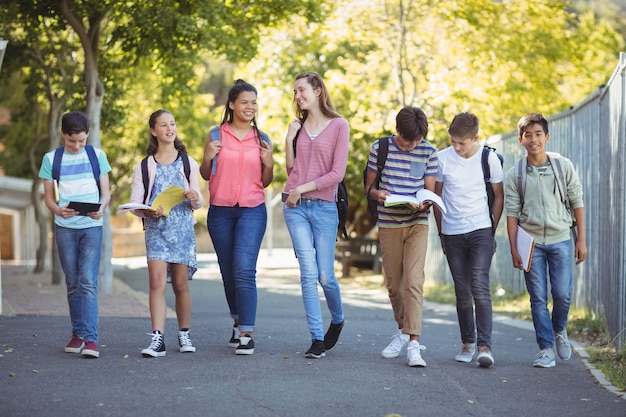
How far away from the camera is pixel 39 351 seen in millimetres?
7973

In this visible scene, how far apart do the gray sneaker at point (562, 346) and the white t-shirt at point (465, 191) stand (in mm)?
1107

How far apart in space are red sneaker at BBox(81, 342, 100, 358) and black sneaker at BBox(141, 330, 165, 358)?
333mm

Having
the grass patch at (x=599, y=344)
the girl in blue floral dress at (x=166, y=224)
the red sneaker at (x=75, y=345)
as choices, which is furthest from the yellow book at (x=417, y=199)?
the red sneaker at (x=75, y=345)

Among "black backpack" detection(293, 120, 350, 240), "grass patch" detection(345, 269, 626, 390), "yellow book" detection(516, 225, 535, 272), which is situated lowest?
"grass patch" detection(345, 269, 626, 390)

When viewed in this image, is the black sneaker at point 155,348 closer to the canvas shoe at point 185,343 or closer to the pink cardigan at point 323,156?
→ the canvas shoe at point 185,343

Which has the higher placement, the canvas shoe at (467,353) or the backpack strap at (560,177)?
the backpack strap at (560,177)

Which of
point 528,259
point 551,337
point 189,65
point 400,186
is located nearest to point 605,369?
point 551,337

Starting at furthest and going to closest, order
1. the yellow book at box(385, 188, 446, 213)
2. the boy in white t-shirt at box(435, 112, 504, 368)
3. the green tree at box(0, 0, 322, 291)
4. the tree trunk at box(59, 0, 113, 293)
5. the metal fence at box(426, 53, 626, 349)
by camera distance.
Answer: the tree trunk at box(59, 0, 113, 293) < the green tree at box(0, 0, 322, 291) < the metal fence at box(426, 53, 626, 349) < the boy in white t-shirt at box(435, 112, 504, 368) < the yellow book at box(385, 188, 446, 213)

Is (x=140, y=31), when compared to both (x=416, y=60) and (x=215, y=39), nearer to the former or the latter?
(x=215, y=39)

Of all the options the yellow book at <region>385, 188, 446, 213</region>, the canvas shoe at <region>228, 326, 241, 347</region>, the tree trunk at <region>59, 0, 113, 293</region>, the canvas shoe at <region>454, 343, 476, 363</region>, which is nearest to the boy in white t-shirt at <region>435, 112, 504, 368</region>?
the canvas shoe at <region>454, 343, 476, 363</region>

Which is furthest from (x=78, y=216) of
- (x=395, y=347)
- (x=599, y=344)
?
(x=599, y=344)

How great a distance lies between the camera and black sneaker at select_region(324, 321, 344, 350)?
7863mm

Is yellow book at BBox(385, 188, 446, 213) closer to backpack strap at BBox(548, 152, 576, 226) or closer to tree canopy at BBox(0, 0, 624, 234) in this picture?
backpack strap at BBox(548, 152, 576, 226)

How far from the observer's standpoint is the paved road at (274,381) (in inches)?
233
